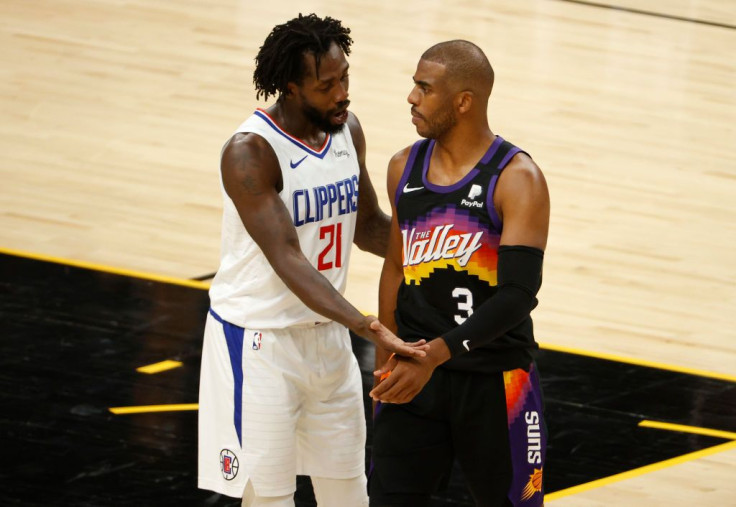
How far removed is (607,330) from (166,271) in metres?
2.38

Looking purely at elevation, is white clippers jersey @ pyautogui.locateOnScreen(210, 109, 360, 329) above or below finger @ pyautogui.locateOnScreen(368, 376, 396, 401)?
above

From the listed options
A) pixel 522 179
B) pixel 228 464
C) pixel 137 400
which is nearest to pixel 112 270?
pixel 137 400

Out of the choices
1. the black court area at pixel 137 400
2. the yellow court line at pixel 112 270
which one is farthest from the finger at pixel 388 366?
the yellow court line at pixel 112 270

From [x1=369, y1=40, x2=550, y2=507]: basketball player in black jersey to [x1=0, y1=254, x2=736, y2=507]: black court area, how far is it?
1.38m

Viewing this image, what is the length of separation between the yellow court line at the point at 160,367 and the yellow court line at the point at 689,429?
2091mm

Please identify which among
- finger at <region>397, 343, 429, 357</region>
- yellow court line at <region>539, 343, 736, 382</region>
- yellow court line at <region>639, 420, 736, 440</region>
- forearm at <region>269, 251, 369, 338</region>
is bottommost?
yellow court line at <region>639, 420, 736, 440</region>

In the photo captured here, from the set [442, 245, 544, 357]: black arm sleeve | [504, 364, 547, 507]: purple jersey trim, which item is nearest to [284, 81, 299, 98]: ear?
[442, 245, 544, 357]: black arm sleeve

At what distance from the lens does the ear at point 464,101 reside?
391 cm

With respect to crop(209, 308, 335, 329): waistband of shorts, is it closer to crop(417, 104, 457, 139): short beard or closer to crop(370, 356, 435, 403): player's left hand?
crop(370, 356, 435, 403): player's left hand

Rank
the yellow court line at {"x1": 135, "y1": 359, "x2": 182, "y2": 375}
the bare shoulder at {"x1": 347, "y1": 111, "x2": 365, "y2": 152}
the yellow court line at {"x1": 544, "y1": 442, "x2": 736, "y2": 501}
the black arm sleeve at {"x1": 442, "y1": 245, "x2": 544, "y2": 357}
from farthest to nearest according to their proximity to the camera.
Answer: the yellow court line at {"x1": 135, "y1": 359, "x2": 182, "y2": 375}
the yellow court line at {"x1": 544, "y1": 442, "x2": 736, "y2": 501}
the bare shoulder at {"x1": 347, "y1": 111, "x2": 365, "y2": 152}
the black arm sleeve at {"x1": 442, "y1": 245, "x2": 544, "y2": 357}

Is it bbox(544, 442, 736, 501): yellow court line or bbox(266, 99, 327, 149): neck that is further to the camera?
bbox(544, 442, 736, 501): yellow court line

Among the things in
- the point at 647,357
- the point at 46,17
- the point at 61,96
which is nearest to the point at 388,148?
the point at 61,96

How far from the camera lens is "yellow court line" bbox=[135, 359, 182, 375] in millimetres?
6332

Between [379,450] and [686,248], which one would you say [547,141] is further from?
[379,450]
